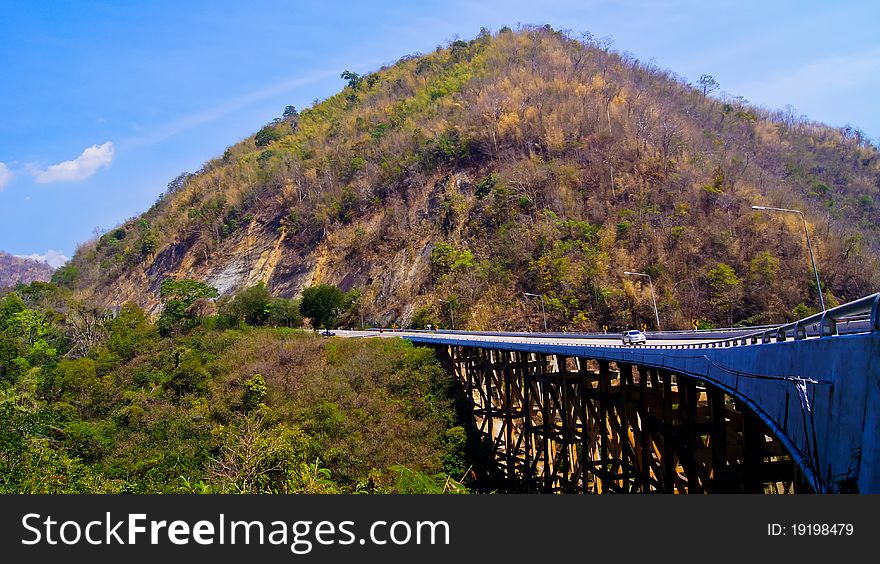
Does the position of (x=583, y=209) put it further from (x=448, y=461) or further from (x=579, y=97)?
(x=448, y=461)

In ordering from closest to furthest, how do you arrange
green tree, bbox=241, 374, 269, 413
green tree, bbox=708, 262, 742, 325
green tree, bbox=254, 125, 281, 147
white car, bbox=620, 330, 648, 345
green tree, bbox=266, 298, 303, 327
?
white car, bbox=620, 330, 648, 345, green tree, bbox=241, 374, 269, 413, green tree, bbox=708, 262, 742, 325, green tree, bbox=266, 298, 303, 327, green tree, bbox=254, 125, 281, 147

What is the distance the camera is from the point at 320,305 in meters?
64.5

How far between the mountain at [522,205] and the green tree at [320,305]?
4888 mm

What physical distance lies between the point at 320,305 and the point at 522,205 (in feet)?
71.4

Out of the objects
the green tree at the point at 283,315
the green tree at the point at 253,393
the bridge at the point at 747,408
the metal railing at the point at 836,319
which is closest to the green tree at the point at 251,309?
the green tree at the point at 283,315

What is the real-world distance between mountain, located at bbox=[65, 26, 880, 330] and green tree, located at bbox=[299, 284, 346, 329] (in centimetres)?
489

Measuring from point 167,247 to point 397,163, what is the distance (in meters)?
40.6

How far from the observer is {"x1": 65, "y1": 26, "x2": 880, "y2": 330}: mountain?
52.2 meters

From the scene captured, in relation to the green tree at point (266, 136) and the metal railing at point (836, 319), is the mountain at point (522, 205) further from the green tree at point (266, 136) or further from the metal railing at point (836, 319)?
the metal railing at point (836, 319)

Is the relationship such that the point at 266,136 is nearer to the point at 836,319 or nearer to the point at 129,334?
the point at 129,334

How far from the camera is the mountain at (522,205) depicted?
52.2 m

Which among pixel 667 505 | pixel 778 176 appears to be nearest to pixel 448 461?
pixel 667 505

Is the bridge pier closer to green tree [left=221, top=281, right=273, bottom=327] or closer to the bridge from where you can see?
the bridge

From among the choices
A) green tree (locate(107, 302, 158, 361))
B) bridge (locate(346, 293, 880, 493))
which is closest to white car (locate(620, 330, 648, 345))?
bridge (locate(346, 293, 880, 493))
